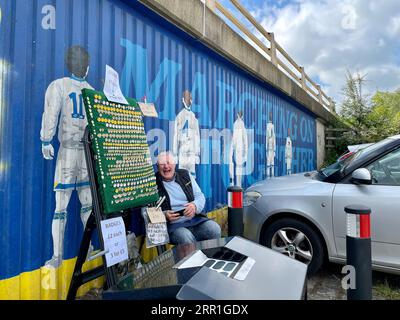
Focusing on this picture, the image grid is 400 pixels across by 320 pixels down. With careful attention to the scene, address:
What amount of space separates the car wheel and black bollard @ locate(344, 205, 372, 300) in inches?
42.6

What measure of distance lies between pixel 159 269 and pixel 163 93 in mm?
2812

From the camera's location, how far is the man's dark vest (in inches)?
125

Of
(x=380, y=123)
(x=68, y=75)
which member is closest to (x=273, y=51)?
(x=68, y=75)

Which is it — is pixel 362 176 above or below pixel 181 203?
above

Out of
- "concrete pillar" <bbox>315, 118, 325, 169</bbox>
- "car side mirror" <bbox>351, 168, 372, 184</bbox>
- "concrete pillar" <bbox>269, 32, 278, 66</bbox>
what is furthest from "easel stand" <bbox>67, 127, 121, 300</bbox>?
"concrete pillar" <bbox>315, 118, 325, 169</bbox>

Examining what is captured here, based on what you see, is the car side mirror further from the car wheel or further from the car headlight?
the car headlight

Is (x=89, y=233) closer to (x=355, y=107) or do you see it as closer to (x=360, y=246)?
(x=360, y=246)

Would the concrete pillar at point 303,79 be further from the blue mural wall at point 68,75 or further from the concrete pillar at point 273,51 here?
the blue mural wall at point 68,75

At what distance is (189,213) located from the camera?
312 centimetres

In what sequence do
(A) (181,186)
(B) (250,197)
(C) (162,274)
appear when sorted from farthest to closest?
(B) (250,197) < (A) (181,186) < (C) (162,274)

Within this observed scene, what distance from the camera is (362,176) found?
3150mm

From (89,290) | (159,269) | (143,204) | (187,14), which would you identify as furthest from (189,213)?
(187,14)

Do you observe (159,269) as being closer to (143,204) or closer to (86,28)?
(143,204)

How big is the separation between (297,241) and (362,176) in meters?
0.99
